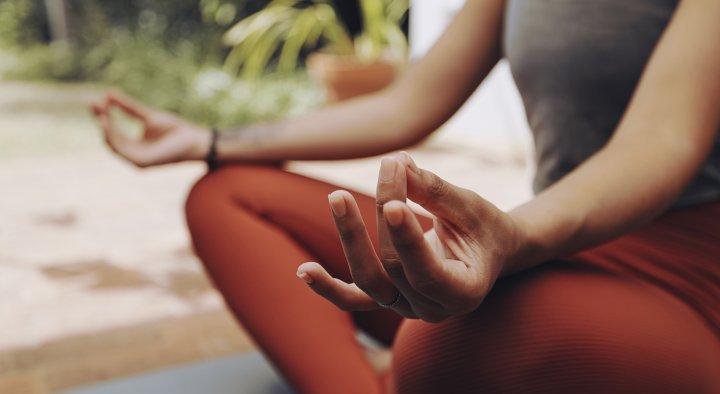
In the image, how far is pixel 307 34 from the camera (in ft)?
19.1

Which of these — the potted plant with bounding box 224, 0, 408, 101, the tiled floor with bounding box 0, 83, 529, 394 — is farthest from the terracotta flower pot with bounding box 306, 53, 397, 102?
the tiled floor with bounding box 0, 83, 529, 394

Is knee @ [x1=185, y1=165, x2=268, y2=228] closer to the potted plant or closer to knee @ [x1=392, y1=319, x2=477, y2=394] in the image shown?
knee @ [x1=392, y1=319, x2=477, y2=394]

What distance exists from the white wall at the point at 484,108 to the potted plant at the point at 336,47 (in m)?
0.18

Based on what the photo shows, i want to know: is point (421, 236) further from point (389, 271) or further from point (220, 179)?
point (220, 179)

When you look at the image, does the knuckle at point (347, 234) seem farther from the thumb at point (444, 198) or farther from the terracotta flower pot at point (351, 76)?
the terracotta flower pot at point (351, 76)

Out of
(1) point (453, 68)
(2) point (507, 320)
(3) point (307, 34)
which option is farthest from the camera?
(3) point (307, 34)

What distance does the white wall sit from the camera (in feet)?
15.2

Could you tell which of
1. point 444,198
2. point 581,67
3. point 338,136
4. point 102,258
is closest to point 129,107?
point 338,136

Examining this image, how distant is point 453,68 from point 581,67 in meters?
0.28

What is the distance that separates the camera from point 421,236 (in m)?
0.57

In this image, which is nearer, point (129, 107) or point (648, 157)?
point (648, 157)

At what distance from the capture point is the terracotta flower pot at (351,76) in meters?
4.79

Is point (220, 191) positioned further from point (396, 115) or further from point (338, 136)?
point (396, 115)

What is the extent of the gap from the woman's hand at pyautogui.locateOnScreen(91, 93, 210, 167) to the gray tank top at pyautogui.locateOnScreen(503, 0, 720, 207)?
54cm
